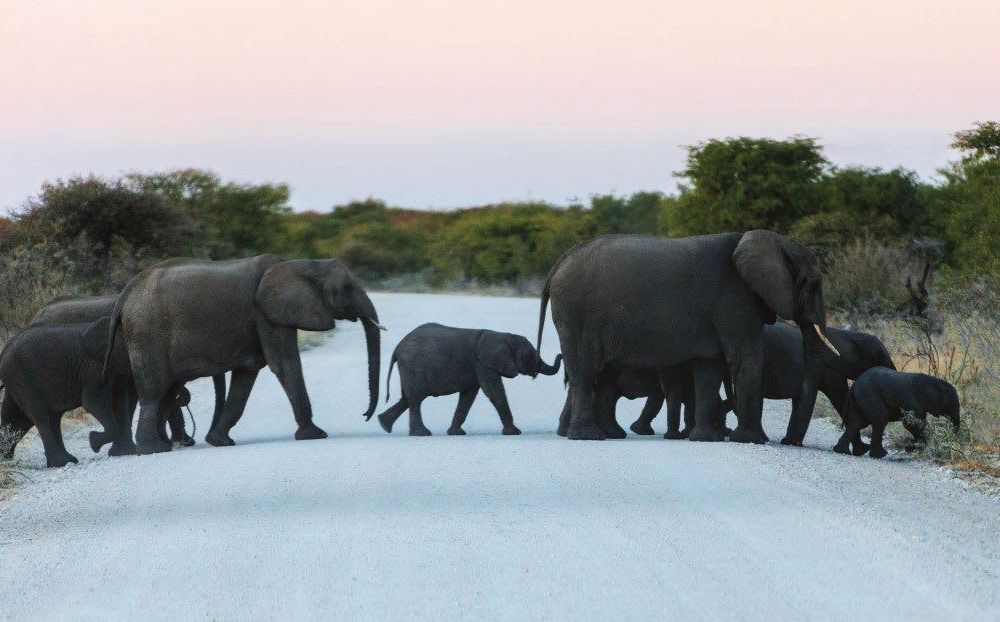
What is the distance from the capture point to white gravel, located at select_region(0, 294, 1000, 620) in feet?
24.4

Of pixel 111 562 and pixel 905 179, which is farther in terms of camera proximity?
pixel 905 179

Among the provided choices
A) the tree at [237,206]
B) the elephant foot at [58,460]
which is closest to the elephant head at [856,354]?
the elephant foot at [58,460]

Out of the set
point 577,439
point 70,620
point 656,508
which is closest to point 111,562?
point 70,620

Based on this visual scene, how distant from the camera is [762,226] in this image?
4175 cm

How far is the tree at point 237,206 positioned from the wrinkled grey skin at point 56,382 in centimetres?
4070

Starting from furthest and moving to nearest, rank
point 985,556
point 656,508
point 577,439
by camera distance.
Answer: point 577,439 → point 656,508 → point 985,556

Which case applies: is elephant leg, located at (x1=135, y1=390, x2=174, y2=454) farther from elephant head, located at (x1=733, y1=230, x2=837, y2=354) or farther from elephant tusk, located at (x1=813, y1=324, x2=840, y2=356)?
elephant tusk, located at (x1=813, y1=324, x2=840, y2=356)

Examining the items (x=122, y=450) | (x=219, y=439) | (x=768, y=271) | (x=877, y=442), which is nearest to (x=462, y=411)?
(x=219, y=439)

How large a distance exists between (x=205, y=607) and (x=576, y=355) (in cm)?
716

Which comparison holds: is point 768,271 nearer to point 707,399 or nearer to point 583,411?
point 707,399

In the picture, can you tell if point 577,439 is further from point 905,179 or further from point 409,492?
point 905,179

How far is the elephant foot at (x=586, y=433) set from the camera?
14.1m

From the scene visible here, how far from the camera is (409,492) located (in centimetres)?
1045

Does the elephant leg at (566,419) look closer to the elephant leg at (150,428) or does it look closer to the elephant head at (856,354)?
the elephant head at (856,354)
